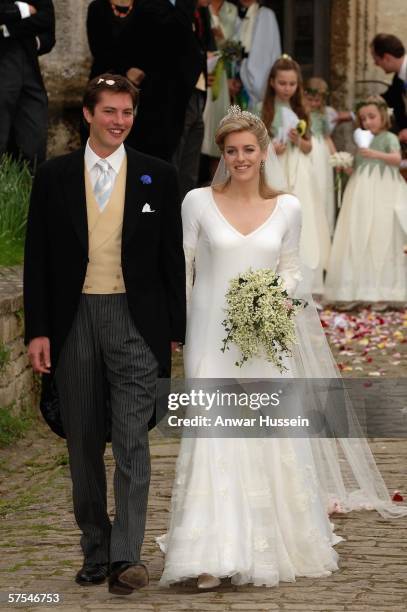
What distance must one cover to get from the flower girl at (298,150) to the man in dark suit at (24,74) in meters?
2.36

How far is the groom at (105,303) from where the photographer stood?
21.4ft

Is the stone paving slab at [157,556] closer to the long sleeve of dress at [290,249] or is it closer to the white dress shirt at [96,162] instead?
the long sleeve of dress at [290,249]

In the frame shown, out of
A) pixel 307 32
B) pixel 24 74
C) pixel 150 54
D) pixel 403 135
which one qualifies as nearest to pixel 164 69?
pixel 150 54

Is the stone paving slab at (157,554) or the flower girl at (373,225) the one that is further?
the flower girl at (373,225)

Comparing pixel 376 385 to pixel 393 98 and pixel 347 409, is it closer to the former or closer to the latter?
pixel 347 409

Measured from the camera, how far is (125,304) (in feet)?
21.5

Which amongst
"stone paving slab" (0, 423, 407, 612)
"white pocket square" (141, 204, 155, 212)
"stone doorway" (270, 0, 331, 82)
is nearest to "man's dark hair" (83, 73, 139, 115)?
"white pocket square" (141, 204, 155, 212)

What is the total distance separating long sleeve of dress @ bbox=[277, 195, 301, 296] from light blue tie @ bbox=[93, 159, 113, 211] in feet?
2.78

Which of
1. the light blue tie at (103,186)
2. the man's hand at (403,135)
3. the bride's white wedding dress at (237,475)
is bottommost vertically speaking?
the bride's white wedding dress at (237,475)

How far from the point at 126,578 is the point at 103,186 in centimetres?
156

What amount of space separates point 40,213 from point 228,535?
58.9 inches

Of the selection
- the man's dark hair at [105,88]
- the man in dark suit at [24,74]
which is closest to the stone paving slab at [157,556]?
the man's dark hair at [105,88]

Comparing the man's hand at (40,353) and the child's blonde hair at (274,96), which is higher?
the child's blonde hair at (274,96)

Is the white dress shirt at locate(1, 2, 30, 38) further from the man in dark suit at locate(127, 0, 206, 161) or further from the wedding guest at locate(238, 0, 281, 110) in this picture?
the wedding guest at locate(238, 0, 281, 110)
